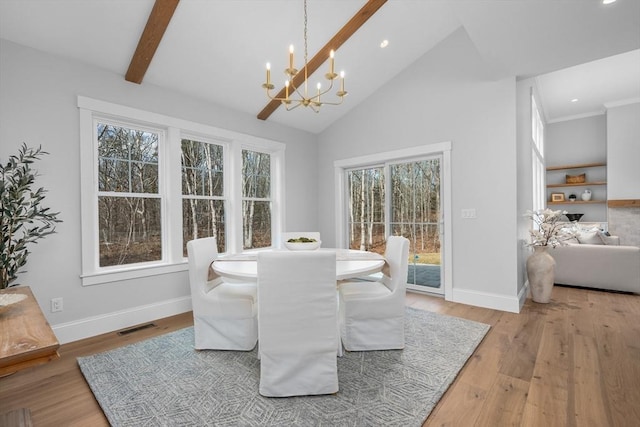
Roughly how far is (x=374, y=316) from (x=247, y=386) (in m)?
1.05

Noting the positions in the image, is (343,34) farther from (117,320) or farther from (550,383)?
(117,320)

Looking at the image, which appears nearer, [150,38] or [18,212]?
[18,212]

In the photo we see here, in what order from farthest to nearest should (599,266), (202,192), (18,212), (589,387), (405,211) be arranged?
1. (405,211)
2. (599,266)
3. (202,192)
4. (18,212)
5. (589,387)

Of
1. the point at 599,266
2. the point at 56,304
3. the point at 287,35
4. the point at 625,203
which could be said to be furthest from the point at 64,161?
the point at 625,203

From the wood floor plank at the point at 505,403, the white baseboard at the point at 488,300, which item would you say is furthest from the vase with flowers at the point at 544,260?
the wood floor plank at the point at 505,403

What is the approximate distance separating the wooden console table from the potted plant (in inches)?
49.2

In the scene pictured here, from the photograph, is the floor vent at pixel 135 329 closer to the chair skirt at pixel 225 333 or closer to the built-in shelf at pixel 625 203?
the chair skirt at pixel 225 333

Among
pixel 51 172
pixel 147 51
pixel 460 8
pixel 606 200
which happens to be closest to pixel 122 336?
pixel 51 172

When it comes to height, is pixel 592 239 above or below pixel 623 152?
below

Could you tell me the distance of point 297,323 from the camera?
1.75 metres

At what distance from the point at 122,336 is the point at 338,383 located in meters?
2.15

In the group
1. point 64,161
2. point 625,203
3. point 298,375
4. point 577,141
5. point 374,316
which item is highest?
point 577,141

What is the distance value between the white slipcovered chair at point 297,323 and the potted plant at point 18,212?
6.19 ft

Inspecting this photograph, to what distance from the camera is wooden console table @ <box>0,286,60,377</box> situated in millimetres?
910
